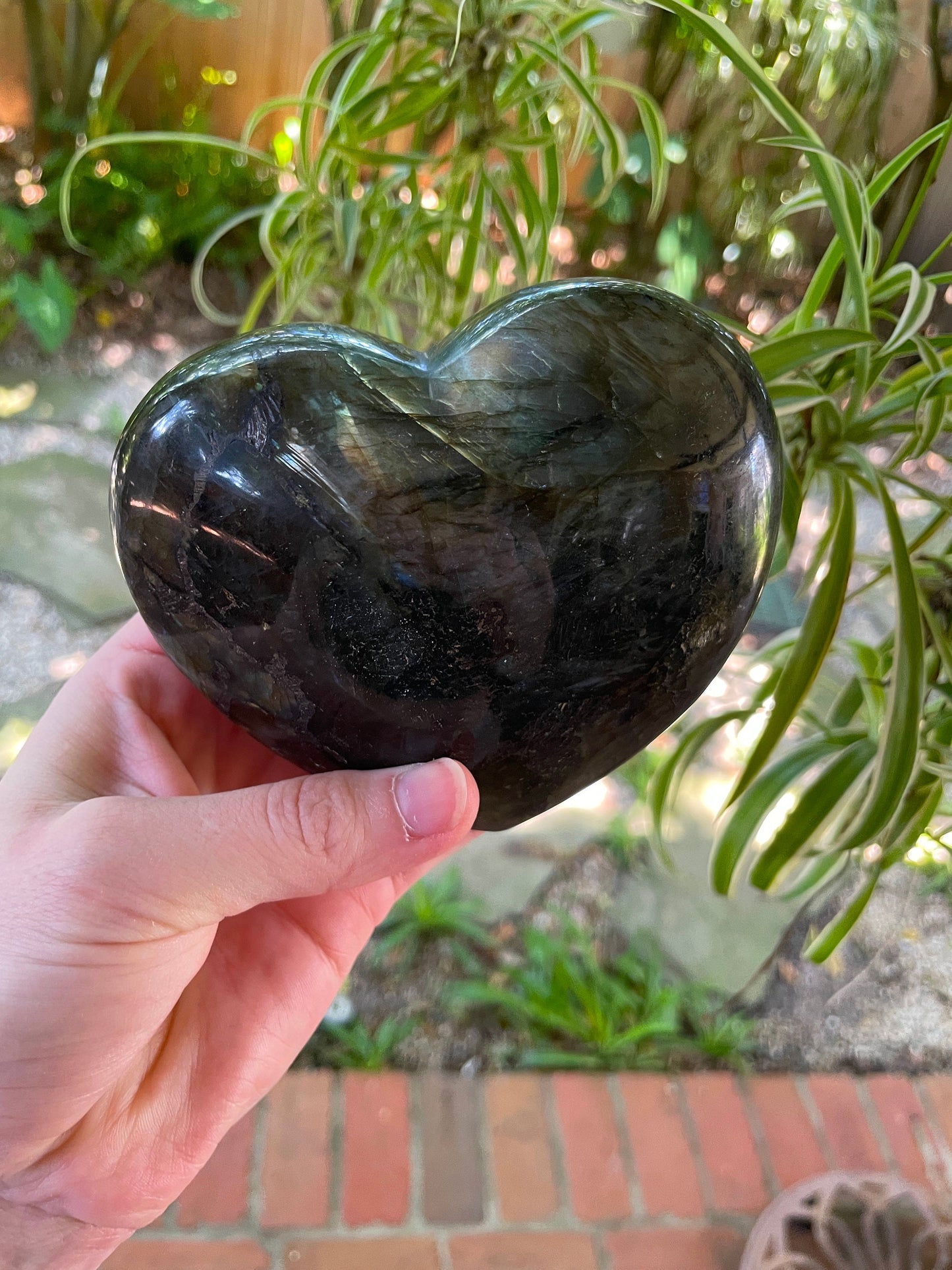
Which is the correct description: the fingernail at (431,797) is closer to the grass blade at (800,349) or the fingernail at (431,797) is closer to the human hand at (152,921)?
the human hand at (152,921)

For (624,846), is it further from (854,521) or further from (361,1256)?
(854,521)

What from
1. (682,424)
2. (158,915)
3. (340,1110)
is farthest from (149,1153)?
(682,424)

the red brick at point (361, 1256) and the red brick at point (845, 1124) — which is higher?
the red brick at point (361, 1256)

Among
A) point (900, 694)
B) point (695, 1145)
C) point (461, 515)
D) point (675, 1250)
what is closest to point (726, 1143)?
point (695, 1145)

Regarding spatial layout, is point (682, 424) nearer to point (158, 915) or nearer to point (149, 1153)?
point (158, 915)

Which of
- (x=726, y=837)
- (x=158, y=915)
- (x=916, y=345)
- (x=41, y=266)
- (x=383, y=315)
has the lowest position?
(x=41, y=266)

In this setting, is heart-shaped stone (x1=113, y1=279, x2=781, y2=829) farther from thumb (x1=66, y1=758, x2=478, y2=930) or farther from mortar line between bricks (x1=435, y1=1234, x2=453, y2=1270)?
mortar line between bricks (x1=435, y1=1234, x2=453, y2=1270)

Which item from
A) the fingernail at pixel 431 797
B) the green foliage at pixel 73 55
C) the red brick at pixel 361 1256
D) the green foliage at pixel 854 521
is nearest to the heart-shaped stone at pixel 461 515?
the fingernail at pixel 431 797

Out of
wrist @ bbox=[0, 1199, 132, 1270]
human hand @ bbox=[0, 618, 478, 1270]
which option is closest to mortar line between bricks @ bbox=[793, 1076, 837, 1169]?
human hand @ bbox=[0, 618, 478, 1270]
